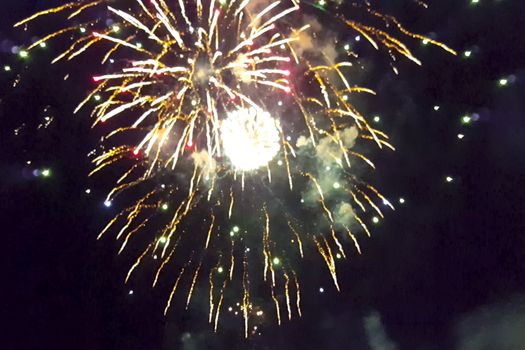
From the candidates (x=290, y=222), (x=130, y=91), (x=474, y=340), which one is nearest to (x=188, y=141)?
(x=130, y=91)

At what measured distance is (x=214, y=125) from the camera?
18.2ft

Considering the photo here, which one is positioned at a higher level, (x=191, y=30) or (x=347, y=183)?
(x=191, y=30)

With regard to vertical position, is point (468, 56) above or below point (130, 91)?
above

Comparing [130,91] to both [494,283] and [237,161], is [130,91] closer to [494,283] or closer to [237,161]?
[237,161]

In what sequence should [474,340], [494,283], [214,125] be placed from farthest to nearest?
[474,340] → [494,283] → [214,125]

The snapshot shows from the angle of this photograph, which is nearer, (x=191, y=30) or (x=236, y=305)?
(x=191, y=30)

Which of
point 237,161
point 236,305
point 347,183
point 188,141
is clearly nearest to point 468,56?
point 347,183

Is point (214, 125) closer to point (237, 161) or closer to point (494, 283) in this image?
point (237, 161)

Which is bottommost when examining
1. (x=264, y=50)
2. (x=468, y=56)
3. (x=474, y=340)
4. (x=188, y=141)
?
(x=474, y=340)

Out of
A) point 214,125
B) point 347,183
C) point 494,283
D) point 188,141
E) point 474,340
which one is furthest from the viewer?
point 474,340

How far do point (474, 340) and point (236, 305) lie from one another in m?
5.47

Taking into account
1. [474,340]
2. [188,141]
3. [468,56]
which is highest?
[468,56]

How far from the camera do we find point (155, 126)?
19.4ft

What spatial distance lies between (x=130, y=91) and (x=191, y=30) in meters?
1.06
